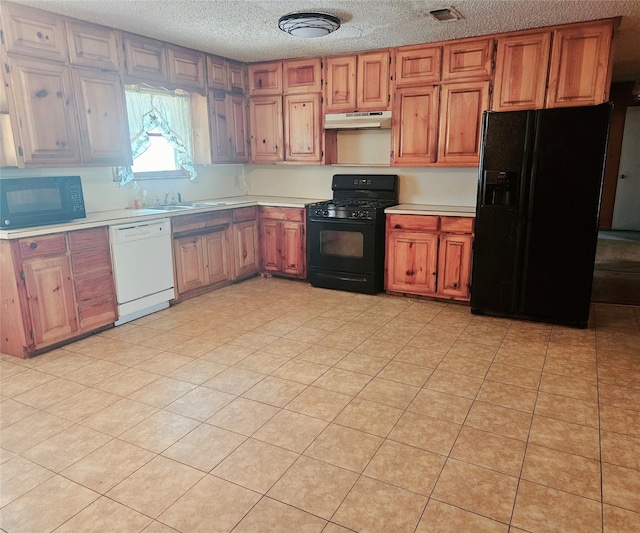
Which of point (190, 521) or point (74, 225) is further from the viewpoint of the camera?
point (74, 225)

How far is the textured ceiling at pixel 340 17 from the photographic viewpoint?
3.20m

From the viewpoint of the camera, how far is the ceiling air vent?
3.32 meters

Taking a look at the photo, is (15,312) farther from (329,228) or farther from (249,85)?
(249,85)

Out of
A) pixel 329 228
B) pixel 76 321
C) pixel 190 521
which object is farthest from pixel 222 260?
pixel 190 521

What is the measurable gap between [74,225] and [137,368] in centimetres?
116

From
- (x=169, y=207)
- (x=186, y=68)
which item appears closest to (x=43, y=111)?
(x=169, y=207)

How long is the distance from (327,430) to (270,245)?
3209 mm

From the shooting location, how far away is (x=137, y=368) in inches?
119

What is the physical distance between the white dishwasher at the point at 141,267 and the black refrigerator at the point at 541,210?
8.95ft

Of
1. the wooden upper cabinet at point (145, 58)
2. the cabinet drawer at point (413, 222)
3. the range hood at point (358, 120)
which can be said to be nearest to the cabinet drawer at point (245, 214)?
the range hood at point (358, 120)

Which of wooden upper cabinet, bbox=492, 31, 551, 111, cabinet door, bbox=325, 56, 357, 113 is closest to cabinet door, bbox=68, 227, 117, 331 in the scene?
cabinet door, bbox=325, 56, 357, 113

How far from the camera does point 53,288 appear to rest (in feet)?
10.7

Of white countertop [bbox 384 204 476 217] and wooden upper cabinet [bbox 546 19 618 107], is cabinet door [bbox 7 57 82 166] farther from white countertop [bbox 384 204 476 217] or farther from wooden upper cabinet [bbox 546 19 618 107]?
wooden upper cabinet [bbox 546 19 618 107]

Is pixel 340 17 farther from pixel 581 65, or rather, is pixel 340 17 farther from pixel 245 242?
pixel 245 242
